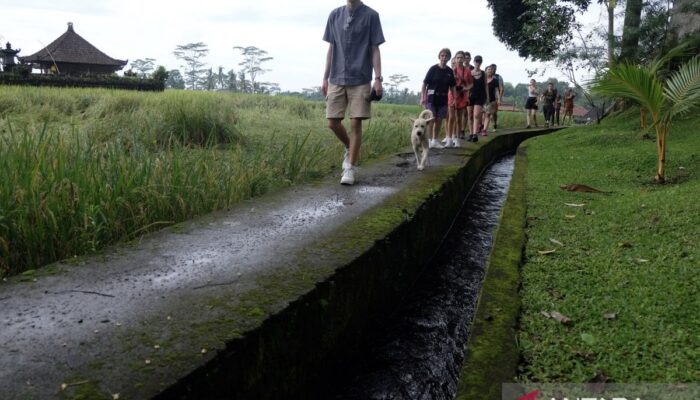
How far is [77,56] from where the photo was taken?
31.0 m

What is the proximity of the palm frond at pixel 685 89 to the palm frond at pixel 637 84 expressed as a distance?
160 mm

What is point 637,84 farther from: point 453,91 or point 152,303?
point 152,303

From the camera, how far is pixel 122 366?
5.09 ft

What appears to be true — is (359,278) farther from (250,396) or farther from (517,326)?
(250,396)

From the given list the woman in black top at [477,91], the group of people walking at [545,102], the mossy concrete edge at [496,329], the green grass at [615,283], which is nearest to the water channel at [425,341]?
the mossy concrete edge at [496,329]

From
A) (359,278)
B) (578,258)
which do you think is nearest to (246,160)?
(359,278)

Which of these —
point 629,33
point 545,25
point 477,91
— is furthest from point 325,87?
point 545,25

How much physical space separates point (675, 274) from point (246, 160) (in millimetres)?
3981

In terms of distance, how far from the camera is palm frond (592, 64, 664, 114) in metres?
5.56

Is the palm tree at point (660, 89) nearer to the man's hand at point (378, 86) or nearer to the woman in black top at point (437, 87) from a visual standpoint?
the woman in black top at point (437, 87)

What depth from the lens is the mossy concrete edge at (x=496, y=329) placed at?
2.05m

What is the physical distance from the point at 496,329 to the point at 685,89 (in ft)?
15.4

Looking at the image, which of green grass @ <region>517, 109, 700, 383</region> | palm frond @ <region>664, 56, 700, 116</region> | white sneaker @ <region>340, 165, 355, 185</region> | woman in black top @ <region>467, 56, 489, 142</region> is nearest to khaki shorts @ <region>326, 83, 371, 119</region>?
white sneaker @ <region>340, 165, 355, 185</region>

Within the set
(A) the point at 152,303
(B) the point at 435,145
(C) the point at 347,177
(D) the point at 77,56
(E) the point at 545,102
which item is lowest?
(A) the point at 152,303
